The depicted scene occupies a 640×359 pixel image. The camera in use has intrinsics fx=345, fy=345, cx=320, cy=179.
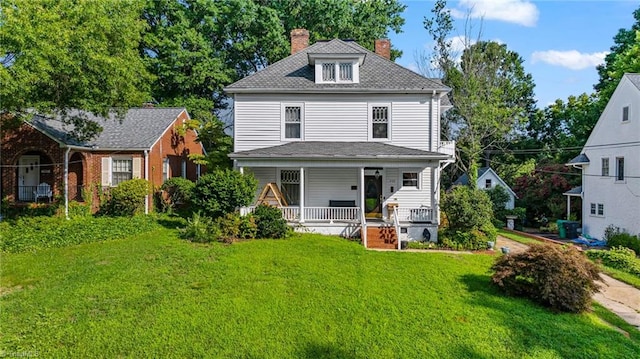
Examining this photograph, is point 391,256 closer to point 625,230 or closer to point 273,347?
point 273,347

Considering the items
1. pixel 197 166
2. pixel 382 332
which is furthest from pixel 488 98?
pixel 382 332

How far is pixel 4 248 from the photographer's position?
35.2 ft

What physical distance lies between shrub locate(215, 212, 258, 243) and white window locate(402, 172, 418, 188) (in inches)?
286

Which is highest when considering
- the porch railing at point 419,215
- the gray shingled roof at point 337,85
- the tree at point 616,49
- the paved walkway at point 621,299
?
the tree at point 616,49

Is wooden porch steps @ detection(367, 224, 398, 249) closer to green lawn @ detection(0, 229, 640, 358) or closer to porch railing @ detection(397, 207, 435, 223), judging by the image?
porch railing @ detection(397, 207, 435, 223)

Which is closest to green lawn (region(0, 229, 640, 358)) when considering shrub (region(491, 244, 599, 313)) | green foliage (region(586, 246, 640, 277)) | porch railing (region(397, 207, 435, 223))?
shrub (region(491, 244, 599, 313))

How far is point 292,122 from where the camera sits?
1611cm

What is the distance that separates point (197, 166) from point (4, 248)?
1404cm

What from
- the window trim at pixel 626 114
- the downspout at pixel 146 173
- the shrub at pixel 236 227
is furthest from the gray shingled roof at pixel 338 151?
the window trim at pixel 626 114

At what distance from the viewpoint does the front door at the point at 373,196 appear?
53.3 feet

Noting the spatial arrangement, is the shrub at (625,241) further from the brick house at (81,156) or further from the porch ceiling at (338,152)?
the brick house at (81,156)

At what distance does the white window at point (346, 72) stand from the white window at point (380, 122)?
72.1 inches

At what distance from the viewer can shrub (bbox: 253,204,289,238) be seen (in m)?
12.9

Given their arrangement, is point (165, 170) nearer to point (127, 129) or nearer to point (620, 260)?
point (127, 129)
